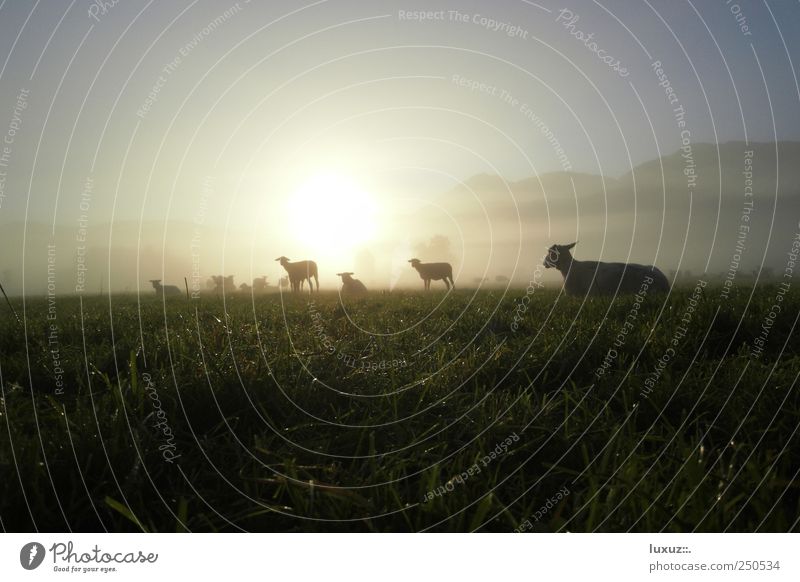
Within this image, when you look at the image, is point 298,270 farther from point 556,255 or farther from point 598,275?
point 598,275

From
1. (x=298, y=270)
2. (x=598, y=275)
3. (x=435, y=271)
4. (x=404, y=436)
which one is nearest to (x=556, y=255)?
(x=598, y=275)

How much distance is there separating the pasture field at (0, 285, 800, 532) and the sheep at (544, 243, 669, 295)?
695cm

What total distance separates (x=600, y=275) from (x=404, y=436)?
11.2 m

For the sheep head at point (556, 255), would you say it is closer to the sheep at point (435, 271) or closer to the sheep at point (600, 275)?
the sheep at point (600, 275)

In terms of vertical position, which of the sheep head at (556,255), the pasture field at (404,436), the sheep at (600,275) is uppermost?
the sheep head at (556,255)

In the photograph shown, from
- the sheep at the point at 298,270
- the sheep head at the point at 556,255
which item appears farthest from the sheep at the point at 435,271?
the sheep head at the point at 556,255

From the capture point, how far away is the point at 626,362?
13.1 feet
